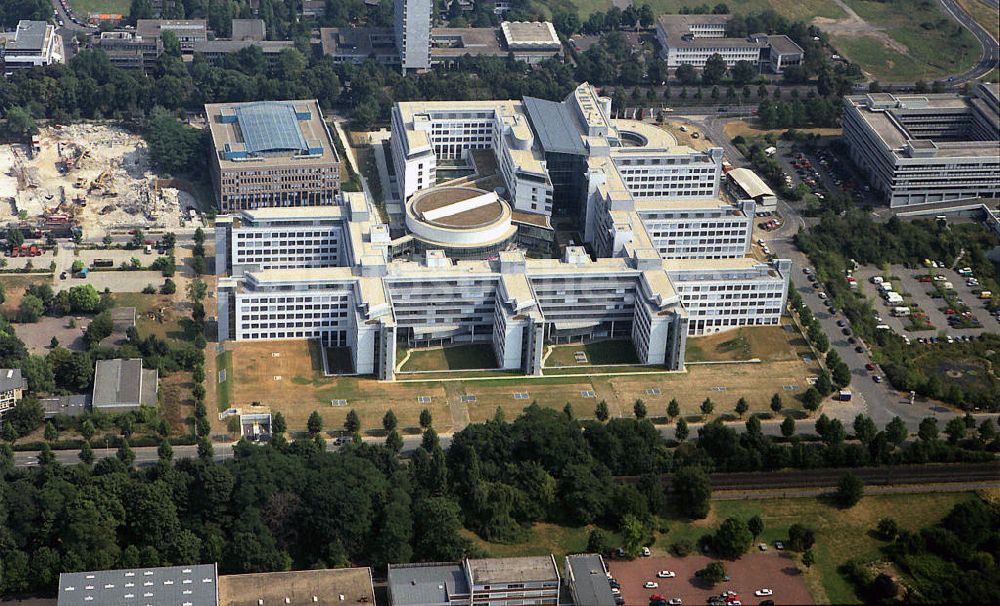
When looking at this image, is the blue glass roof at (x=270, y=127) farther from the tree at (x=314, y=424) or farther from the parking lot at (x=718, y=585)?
the parking lot at (x=718, y=585)

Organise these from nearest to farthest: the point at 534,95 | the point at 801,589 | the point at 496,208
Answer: the point at 801,589 < the point at 496,208 < the point at 534,95

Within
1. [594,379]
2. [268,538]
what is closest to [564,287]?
[594,379]

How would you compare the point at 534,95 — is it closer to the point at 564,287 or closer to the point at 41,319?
the point at 564,287

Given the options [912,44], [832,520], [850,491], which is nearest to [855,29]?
[912,44]

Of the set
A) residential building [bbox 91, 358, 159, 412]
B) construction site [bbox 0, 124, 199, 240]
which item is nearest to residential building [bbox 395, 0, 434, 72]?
construction site [bbox 0, 124, 199, 240]

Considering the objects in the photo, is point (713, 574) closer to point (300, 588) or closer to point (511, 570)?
point (511, 570)

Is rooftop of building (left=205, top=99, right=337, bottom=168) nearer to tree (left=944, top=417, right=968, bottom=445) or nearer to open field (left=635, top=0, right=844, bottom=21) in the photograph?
open field (left=635, top=0, right=844, bottom=21)
